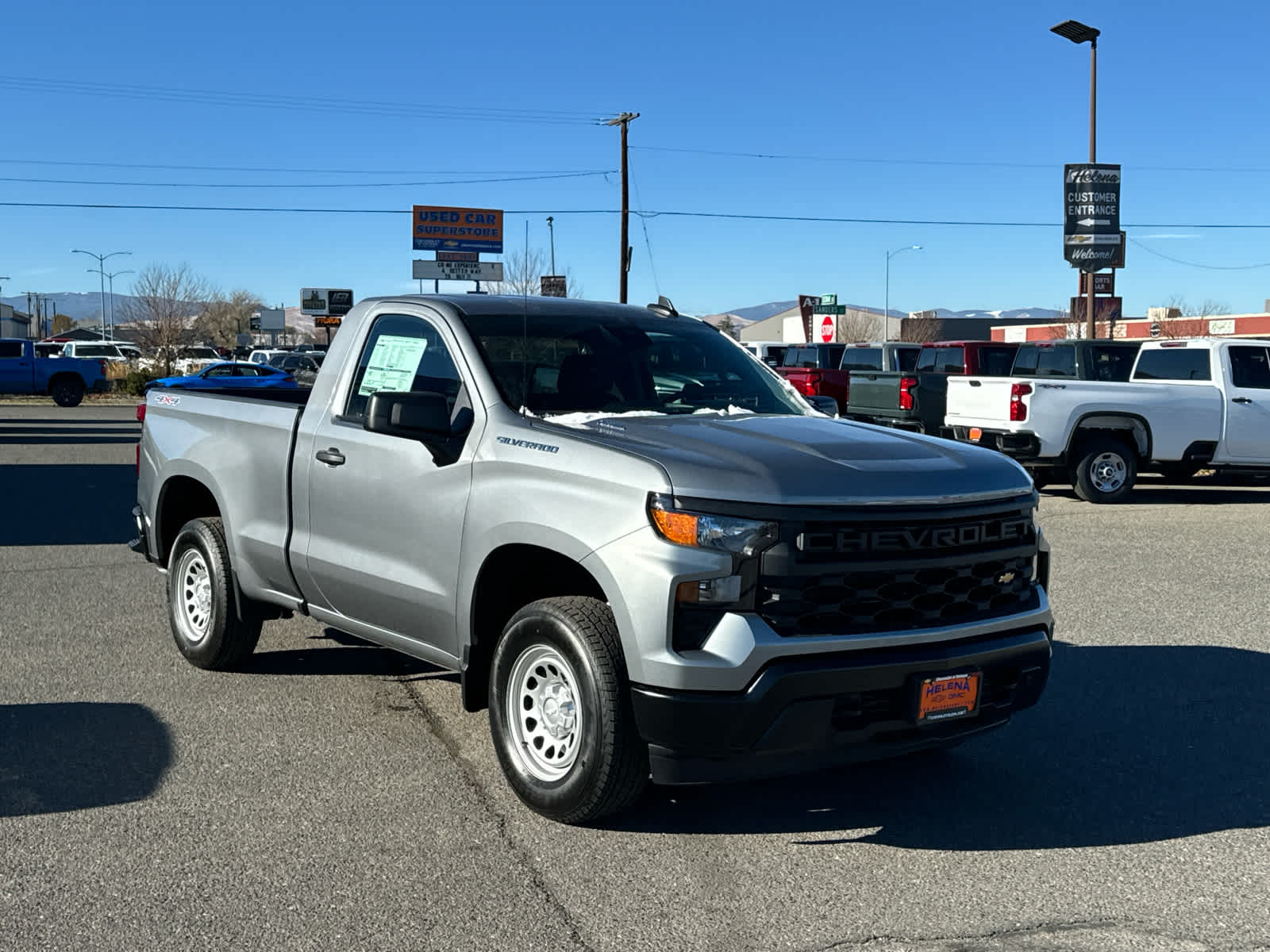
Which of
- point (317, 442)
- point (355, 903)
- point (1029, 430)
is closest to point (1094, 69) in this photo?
point (1029, 430)

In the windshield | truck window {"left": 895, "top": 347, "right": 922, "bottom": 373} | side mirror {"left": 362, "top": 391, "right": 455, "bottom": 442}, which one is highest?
→ truck window {"left": 895, "top": 347, "right": 922, "bottom": 373}

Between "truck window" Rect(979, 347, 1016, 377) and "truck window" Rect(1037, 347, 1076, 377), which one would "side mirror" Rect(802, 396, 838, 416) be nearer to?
"truck window" Rect(1037, 347, 1076, 377)

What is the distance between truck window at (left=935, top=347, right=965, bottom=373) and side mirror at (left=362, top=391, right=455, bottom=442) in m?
16.9

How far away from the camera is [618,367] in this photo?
5.70m

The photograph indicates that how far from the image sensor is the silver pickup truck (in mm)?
4191

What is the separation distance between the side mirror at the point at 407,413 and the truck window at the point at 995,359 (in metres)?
16.4

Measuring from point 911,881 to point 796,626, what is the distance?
2.99 feet

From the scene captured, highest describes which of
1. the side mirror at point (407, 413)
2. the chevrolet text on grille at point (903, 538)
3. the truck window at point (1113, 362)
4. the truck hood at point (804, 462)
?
the truck window at point (1113, 362)

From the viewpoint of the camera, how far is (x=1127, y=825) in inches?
187

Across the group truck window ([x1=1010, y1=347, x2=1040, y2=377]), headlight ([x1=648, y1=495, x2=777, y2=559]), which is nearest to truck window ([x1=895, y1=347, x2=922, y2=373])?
truck window ([x1=1010, y1=347, x2=1040, y2=377])

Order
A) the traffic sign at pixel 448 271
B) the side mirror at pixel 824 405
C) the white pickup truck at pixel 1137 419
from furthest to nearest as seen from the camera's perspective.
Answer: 1. the traffic sign at pixel 448 271
2. the white pickup truck at pixel 1137 419
3. the side mirror at pixel 824 405

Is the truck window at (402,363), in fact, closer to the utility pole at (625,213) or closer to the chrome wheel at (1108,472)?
the chrome wheel at (1108,472)

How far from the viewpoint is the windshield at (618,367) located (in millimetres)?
5398

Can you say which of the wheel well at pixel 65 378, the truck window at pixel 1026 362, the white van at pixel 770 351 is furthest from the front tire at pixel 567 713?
the wheel well at pixel 65 378
